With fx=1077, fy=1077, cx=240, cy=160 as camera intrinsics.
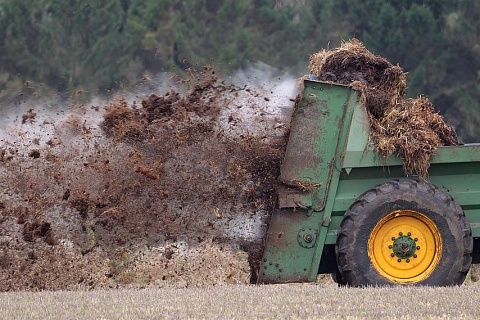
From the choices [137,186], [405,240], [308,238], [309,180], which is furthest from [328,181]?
[137,186]

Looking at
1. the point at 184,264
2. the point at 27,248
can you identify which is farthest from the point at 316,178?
the point at 27,248

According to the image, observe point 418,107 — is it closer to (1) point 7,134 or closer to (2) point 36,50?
(1) point 7,134

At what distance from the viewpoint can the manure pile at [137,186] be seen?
988 cm

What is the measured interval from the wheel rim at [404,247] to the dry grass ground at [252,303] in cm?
54

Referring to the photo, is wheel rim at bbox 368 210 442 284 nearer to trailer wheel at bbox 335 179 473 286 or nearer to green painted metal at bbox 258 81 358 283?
trailer wheel at bbox 335 179 473 286

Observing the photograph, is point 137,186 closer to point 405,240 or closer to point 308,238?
point 308,238

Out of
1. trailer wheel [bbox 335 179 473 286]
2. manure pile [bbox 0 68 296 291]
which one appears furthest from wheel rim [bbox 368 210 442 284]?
manure pile [bbox 0 68 296 291]

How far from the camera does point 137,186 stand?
988 centimetres

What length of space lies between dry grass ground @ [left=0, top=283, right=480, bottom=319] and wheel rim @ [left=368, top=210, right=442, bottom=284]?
1.78 feet

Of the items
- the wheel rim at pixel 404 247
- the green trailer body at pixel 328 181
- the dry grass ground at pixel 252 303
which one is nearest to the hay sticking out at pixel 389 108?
the green trailer body at pixel 328 181

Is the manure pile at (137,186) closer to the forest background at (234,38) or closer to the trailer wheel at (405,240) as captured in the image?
the trailer wheel at (405,240)

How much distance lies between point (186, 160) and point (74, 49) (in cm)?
1013

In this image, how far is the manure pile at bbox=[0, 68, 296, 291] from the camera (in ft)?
32.4

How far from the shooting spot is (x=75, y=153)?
10023 mm
